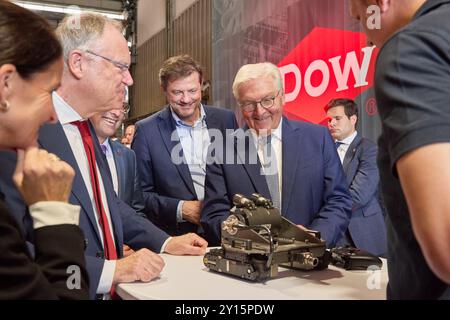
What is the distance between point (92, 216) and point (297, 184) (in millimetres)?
979

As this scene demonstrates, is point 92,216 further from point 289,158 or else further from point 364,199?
point 364,199

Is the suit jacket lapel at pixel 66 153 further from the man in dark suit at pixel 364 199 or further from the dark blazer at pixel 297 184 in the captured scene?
the man in dark suit at pixel 364 199

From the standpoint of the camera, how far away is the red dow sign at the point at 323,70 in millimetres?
→ 4586

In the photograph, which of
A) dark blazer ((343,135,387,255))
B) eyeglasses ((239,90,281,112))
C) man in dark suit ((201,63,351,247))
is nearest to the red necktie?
man in dark suit ((201,63,351,247))

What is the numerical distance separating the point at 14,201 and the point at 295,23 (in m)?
5.03

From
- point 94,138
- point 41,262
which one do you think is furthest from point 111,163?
point 41,262

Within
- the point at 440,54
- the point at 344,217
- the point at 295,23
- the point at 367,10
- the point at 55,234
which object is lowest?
the point at 344,217

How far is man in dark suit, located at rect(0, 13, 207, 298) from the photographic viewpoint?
64.1 inches

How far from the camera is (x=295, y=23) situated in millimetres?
5750

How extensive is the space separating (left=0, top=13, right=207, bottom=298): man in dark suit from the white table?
4.5 inches

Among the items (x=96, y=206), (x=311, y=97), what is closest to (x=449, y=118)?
(x=96, y=206)

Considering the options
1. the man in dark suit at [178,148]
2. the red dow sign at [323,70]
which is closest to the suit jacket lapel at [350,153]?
the red dow sign at [323,70]

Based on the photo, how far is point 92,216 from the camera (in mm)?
1622

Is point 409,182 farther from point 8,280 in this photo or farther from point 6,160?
point 6,160
